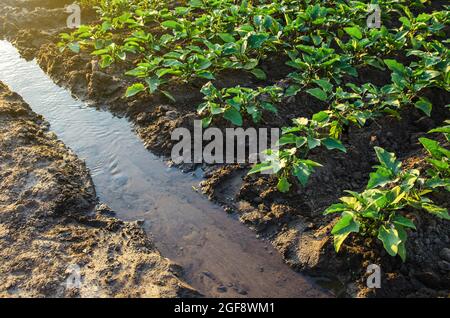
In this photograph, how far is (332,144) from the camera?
4.03 m

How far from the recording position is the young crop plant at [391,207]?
313cm

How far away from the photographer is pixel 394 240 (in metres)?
3.05

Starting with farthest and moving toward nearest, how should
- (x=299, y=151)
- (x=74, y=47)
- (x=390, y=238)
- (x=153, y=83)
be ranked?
1. (x=74, y=47)
2. (x=153, y=83)
3. (x=299, y=151)
4. (x=390, y=238)

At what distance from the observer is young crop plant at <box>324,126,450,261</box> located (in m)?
3.13

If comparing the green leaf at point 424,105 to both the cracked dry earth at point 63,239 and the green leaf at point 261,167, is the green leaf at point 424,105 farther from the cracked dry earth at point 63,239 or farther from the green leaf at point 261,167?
the cracked dry earth at point 63,239

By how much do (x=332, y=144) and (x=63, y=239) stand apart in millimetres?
2466

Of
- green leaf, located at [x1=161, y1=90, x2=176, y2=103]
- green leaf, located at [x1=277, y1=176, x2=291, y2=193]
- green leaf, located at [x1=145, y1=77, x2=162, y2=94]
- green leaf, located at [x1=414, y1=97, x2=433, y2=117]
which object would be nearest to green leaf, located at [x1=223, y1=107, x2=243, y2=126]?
green leaf, located at [x1=161, y1=90, x2=176, y2=103]

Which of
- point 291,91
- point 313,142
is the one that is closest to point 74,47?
point 291,91

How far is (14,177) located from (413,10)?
629 cm

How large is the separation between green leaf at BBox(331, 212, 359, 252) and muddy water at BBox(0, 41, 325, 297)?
15.3 inches

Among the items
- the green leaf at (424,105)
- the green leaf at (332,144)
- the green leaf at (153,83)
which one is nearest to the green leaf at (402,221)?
the green leaf at (332,144)

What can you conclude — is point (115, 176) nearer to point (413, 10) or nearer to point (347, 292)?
point (347, 292)

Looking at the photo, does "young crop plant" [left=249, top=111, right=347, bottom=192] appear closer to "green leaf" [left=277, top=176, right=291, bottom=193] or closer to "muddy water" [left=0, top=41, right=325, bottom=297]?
"green leaf" [left=277, top=176, right=291, bottom=193]

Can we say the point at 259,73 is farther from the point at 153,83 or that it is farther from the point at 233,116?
the point at 153,83
